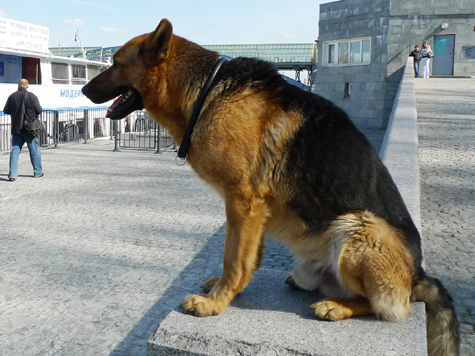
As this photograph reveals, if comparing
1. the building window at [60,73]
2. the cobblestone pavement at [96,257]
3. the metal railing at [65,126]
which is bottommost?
the cobblestone pavement at [96,257]

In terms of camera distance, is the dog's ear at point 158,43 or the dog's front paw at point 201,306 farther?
the dog's ear at point 158,43

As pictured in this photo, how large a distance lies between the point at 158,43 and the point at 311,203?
1390 millimetres

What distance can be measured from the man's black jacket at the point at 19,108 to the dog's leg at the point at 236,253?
9486 mm

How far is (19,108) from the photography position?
35.2 feet

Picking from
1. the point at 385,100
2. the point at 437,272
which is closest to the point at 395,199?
the point at 437,272

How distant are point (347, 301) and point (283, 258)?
2990 mm

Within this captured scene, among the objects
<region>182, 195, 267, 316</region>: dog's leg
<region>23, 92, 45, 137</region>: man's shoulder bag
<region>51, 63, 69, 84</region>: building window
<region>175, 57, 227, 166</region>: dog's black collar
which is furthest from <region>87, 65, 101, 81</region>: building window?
<region>182, 195, 267, 316</region>: dog's leg

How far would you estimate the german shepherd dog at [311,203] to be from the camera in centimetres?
255

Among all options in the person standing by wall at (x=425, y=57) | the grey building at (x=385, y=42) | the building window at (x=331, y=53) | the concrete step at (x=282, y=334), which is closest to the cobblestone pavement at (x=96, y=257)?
the concrete step at (x=282, y=334)

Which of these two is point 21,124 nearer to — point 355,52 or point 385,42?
point 385,42

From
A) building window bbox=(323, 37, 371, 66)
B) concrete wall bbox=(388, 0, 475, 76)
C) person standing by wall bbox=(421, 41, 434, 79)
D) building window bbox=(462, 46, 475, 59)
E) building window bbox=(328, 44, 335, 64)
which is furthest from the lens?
building window bbox=(328, 44, 335, 64)

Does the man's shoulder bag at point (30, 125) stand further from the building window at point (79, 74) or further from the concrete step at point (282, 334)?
the building window at point (79, 74)

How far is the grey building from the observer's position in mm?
29078

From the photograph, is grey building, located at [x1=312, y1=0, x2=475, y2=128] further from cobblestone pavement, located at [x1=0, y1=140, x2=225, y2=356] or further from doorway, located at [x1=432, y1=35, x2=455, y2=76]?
cobblestone pavement, located at [x1=0, y1=140, x2=225, y2=356]
